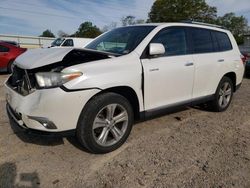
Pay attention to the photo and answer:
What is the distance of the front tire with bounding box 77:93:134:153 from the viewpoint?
3169mm

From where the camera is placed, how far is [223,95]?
5488 mm

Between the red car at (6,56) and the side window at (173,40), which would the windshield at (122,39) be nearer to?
the side window at (173,40)

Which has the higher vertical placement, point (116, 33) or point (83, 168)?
point (116, 33)

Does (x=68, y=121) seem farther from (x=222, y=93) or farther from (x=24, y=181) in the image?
(x=222, y=93)

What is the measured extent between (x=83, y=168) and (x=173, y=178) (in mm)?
1072

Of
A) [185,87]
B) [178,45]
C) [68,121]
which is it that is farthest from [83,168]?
[178,45]

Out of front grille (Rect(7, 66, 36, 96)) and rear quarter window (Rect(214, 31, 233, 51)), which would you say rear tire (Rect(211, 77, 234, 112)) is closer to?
rear quarter window (Rect(214, 31, 233, 51))

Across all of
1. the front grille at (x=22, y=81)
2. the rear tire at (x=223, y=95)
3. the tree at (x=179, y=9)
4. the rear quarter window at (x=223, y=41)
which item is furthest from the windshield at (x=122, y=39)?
the tree at (x=179, y=9)

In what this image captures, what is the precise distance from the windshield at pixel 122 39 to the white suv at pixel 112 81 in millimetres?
21

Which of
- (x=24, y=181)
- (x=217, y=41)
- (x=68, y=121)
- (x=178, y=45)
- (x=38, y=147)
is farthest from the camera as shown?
(x=217, y=41)

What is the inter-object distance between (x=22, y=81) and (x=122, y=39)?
5.67ft

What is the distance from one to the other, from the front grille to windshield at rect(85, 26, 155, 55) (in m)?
1.33

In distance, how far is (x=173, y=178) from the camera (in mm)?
2961

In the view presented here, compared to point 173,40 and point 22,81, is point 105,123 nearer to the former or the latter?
point 22,81
